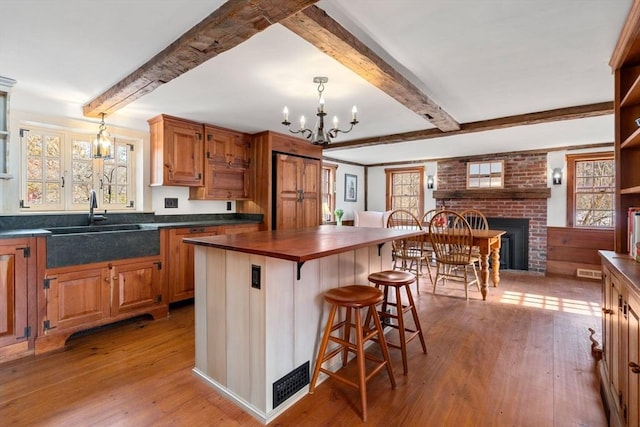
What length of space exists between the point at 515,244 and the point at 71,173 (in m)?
6.41

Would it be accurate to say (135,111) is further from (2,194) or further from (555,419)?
(555,419)

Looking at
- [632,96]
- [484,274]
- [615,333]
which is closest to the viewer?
[615,333]

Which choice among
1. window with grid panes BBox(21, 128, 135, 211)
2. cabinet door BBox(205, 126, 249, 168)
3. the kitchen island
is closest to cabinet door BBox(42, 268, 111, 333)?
window with grid panes BBox(21, 128, 135, 211)

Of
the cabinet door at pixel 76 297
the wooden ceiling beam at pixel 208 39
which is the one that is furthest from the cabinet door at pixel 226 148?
the cabinet door at pixel 76 297

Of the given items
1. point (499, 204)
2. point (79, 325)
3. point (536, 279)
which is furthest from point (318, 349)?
point (499, 204)

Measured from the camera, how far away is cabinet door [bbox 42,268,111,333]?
2533 millimetres

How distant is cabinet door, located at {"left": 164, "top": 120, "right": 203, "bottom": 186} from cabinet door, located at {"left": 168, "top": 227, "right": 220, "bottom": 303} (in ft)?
2.07

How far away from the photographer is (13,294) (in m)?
2.38

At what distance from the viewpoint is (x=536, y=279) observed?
4953 millimetres

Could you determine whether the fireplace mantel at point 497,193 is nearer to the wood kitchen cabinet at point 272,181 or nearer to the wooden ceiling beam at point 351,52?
the wood kitchen cabinet at point 272,181

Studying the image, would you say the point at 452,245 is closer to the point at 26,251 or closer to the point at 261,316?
the point at 261,316

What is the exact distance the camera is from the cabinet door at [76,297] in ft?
8.31

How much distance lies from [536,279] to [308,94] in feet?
14.8

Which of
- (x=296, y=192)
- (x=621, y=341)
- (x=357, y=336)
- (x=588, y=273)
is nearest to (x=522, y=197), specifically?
(x=588, y=273)
